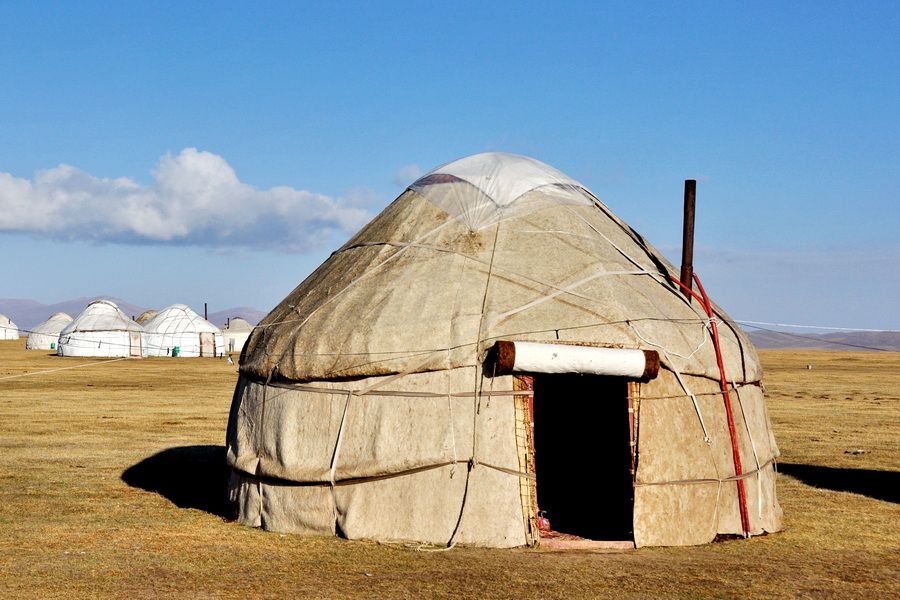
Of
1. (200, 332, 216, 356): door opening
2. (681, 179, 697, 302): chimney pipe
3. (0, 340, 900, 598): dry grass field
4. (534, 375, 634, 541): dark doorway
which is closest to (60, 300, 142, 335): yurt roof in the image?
(200, 332, 216, 356): door opening

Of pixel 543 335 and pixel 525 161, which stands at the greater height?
pixel 525 161

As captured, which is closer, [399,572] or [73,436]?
[399,572]

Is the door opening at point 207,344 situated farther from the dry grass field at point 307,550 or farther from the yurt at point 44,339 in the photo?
the dry grass field at point 307,550

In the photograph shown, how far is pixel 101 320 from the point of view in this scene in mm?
52500

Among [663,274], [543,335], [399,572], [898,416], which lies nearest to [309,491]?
[399,572]

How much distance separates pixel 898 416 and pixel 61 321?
60.9m

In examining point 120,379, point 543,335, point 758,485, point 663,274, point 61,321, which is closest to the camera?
point 543,335

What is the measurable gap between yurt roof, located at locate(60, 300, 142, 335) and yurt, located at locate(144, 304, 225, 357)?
1337mm

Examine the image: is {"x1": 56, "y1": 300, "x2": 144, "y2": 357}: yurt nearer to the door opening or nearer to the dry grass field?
the door opening

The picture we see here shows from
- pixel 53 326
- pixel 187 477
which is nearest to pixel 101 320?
pixel 53 326

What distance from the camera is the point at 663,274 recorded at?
10570 millimetres

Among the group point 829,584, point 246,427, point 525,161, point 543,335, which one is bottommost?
point 829,584

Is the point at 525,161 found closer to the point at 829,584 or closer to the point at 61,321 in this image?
the point at 829,584

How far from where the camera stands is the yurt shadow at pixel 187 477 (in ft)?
37.5
